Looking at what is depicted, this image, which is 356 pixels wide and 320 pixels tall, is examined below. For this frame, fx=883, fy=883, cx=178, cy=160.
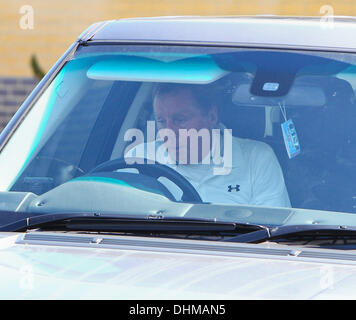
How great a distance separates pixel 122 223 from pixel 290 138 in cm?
75

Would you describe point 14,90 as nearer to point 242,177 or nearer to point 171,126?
point 171,126

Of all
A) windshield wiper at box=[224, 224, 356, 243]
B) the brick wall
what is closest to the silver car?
windshield wiper at box=[224, 224, 356, 243]

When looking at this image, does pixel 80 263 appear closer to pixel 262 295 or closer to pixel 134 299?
pixel 134 299

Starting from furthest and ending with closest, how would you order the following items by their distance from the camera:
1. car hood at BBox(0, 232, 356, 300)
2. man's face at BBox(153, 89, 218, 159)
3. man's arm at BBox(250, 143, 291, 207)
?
man's face at BBox(153, 89, 218, 159) → man's arm at BBox(250, 143, 291, 207) → car hood at BBox(0, 232, 356, 300)

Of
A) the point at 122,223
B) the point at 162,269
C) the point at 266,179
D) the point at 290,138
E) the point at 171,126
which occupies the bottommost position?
the point at 162,269

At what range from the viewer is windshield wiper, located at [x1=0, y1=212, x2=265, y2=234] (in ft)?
9.25

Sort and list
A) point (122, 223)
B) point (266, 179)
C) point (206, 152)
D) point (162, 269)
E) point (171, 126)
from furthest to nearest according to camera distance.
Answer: point (171, 126) < point (206, 152) < point (266, 179) < point (122, 223) < point (162, 269)

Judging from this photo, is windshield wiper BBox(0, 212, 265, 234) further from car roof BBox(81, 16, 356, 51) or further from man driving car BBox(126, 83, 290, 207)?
car roof BBox(81, 16, 356, 51)

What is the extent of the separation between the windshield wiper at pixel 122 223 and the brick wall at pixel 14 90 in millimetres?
10634

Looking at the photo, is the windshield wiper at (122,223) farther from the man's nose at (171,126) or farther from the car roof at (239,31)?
the car roof at (239,31)

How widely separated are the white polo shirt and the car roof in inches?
15.4

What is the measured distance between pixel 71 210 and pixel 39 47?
1060 centimetres

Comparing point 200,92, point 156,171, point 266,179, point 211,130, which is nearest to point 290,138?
point 266,179

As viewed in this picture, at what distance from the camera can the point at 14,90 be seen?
13594 mm
